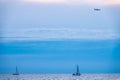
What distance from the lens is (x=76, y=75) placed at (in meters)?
93.6

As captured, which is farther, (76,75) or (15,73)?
(15,73)

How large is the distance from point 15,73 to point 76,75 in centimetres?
1813

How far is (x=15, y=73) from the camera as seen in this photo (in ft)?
342
